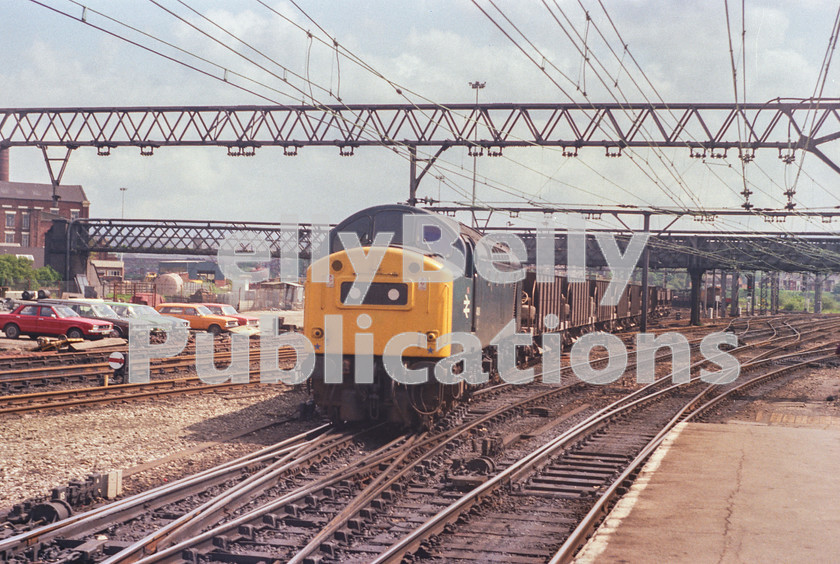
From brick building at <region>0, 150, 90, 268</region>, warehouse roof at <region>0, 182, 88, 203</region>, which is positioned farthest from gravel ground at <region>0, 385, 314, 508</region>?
warehouse roof at <region>0, 182, 88, 203</region>

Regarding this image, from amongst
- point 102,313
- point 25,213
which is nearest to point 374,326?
point 102,313

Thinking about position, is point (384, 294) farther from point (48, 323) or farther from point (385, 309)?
point (48, 323)

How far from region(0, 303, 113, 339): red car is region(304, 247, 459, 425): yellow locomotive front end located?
17.4 meters

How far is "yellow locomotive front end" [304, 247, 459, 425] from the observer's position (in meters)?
12.4

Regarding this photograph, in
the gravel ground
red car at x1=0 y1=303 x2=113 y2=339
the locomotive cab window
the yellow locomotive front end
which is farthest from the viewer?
red car at x1=0 y1=303 x2=113 y2=339

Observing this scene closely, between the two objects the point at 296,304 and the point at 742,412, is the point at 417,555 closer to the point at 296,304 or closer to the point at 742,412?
the point at 742,412

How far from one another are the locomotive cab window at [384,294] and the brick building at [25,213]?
256 feet

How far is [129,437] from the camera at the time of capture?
12609mm

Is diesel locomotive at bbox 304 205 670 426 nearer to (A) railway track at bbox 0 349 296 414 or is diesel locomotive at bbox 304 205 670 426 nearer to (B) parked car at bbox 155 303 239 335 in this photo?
(A) railway track at bbox 0 349 296 414

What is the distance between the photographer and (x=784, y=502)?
923cm

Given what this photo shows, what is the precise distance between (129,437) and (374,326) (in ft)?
13.0

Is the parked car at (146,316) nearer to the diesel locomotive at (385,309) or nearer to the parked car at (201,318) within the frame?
the parked car at (201,318)

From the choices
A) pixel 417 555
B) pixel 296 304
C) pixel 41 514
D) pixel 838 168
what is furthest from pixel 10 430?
pixel 296 304

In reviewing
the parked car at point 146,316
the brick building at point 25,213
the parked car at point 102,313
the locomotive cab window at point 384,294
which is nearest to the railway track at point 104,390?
the locomotive cab window at point 384,294
